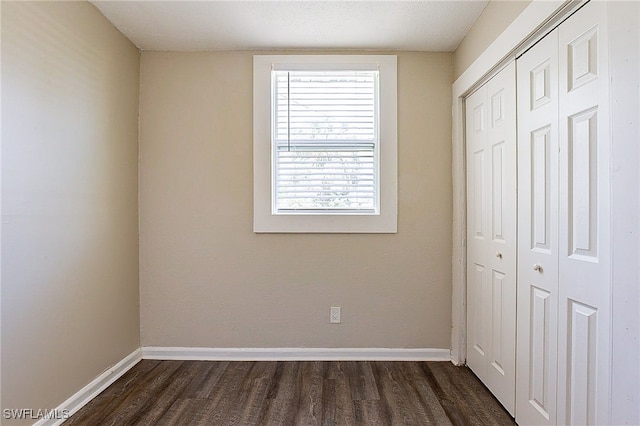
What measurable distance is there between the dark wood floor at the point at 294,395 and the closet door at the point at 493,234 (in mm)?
253

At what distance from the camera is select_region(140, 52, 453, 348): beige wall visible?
9.27 feet

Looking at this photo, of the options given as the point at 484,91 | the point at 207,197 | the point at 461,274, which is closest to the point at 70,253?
the point at 207,197

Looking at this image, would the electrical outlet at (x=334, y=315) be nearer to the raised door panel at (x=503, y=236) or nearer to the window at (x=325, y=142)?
the window at (x=325, y=142)

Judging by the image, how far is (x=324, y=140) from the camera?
113 inches

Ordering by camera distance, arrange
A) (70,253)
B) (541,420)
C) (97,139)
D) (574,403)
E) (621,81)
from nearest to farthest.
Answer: (621,81) → (574,403) → (541,420) → (70,253) → (97,139)

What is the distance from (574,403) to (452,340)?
1327 mm

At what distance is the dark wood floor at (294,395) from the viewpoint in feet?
6.65

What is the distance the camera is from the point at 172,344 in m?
2.85

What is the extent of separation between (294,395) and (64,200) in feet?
5.81

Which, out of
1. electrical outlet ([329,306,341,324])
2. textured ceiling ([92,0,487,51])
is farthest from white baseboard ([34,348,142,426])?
textured ceiling ([92,0,487,51])

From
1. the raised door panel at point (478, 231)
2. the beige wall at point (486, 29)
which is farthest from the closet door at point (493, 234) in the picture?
the beige wall at point (486, 29)

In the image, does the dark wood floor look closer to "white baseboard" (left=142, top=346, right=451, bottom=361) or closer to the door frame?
"white baseboard" (left=142, top=346, right=451, bottom=361)

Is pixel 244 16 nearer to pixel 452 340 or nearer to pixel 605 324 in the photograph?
pixel 605 324

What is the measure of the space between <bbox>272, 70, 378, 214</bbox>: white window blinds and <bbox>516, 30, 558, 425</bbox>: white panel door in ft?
3.83
